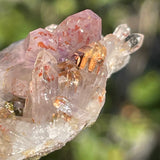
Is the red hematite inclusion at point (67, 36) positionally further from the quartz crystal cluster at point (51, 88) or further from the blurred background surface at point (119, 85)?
the blurred background surface at point (119, 85)

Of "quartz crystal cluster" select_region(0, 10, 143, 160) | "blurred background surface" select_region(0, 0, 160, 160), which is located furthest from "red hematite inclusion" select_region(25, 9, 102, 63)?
"blurred background surface" select_region(0, 0, 160, 160)

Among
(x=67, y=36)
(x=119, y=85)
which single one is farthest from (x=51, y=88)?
(x=119, y=85)

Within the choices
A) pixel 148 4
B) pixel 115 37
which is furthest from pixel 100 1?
pixel 115 37

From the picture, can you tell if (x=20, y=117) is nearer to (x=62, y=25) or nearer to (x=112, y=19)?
(x=62, y=25)

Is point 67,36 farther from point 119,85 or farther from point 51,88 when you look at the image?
point 119,85

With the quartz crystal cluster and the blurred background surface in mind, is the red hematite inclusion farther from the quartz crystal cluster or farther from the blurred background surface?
the blurred background surface

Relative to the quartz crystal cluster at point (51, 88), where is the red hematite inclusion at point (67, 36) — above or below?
above

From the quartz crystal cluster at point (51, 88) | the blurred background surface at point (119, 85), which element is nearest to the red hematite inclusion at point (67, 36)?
the quartz crystal cluster at point (51, 88)
